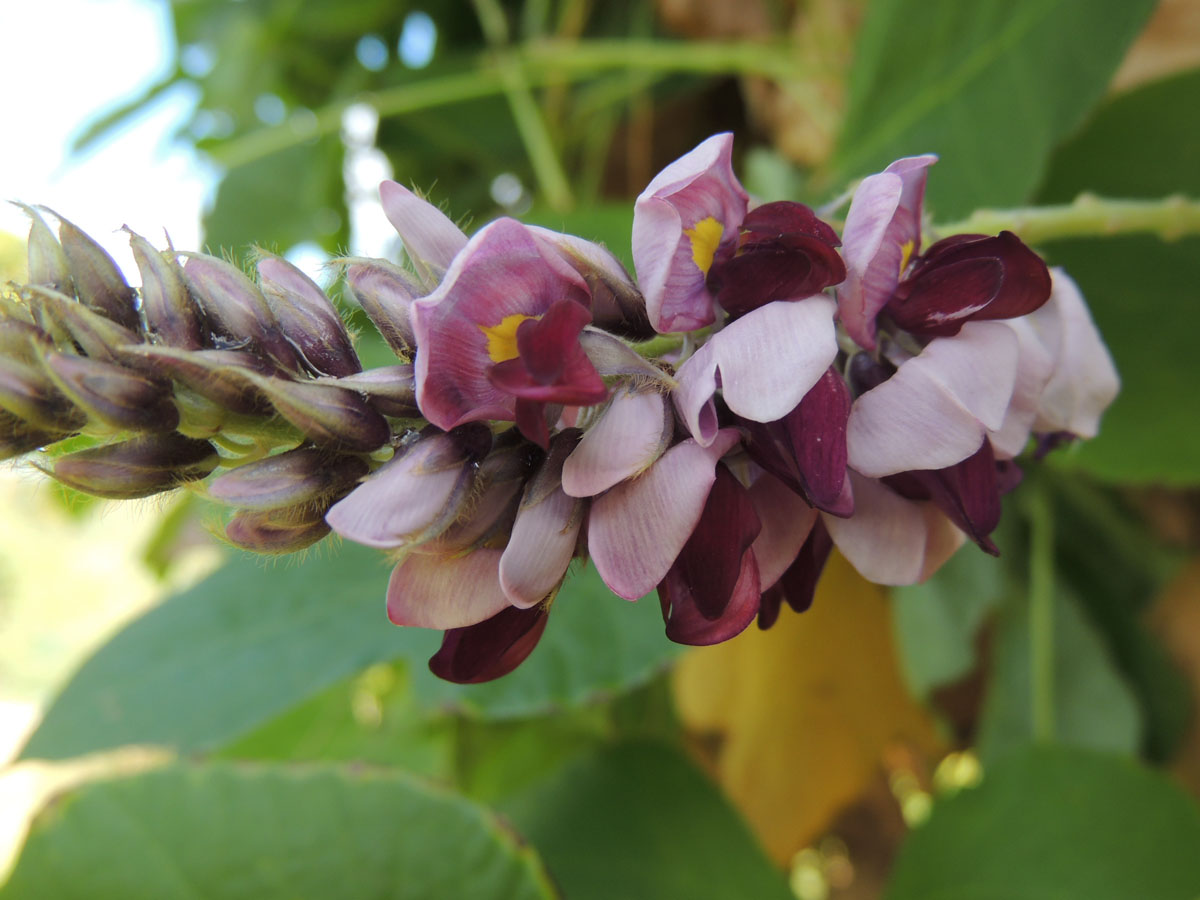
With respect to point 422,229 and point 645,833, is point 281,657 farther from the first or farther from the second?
point 422,229

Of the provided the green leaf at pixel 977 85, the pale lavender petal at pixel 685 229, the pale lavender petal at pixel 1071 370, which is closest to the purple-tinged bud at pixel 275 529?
the pale lavender petal at pixel 685 229

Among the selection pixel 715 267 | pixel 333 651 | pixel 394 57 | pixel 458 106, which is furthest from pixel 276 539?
pixel 394 57

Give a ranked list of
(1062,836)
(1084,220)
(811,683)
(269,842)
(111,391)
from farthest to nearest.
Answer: (811,683) → (1062,836) → (269,842) → (1084,220) → (111,391)

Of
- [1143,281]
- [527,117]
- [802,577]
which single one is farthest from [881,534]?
[527,117]

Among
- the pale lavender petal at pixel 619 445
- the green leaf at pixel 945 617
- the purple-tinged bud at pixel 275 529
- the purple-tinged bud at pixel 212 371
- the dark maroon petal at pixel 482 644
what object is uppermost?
the purple-tinged bud at pixel 212 371

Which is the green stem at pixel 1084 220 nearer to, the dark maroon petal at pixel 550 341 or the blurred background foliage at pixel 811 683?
the blurred background foliage at pixel 811 683

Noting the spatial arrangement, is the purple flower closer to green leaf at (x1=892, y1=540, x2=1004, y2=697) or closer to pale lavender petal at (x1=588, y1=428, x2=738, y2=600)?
pale lavender petal at (x1=588, y1=428, x2=738, y2=600)
